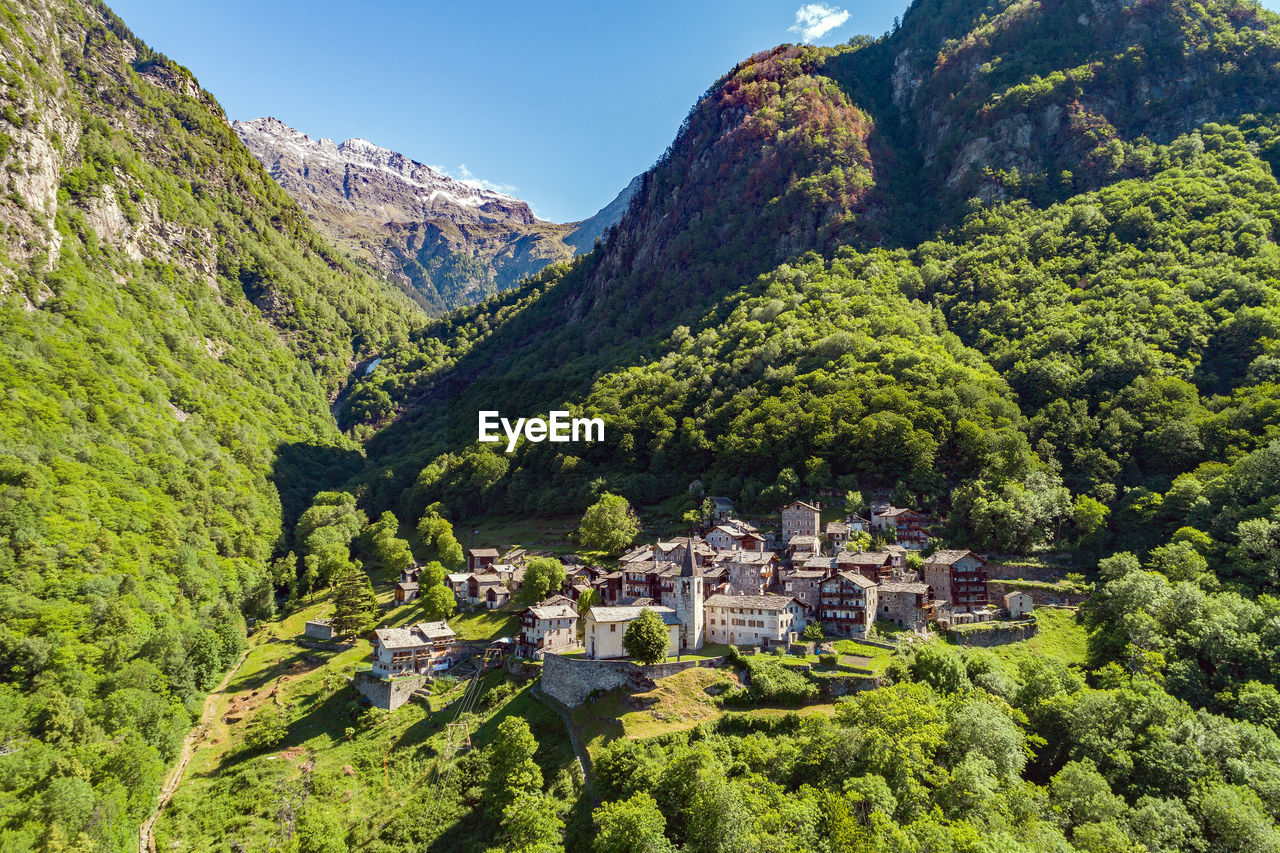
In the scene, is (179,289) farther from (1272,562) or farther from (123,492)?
(1272,562)

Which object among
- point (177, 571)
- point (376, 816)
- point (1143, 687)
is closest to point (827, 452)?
point (1143, 687)

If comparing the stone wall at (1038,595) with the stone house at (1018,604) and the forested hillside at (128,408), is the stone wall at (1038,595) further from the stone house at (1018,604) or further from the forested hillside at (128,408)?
the forested hillside at (128,408)

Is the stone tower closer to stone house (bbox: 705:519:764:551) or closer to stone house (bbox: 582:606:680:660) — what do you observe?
stone house (bbox: 582:606:680:660)

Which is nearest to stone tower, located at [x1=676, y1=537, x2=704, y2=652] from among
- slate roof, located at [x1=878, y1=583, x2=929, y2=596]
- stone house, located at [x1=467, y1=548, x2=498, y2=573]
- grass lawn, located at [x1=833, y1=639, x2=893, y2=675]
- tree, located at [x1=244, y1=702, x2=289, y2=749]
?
grass lawn, located at [x1=833, y1=639, x2=893, y2=675]

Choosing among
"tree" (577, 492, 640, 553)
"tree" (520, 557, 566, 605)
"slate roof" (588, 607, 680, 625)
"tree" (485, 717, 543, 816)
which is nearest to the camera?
"tree" (485, 717, 543, 816)

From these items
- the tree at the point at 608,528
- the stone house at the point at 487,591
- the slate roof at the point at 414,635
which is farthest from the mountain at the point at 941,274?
the slate roof at the point at 414,635
